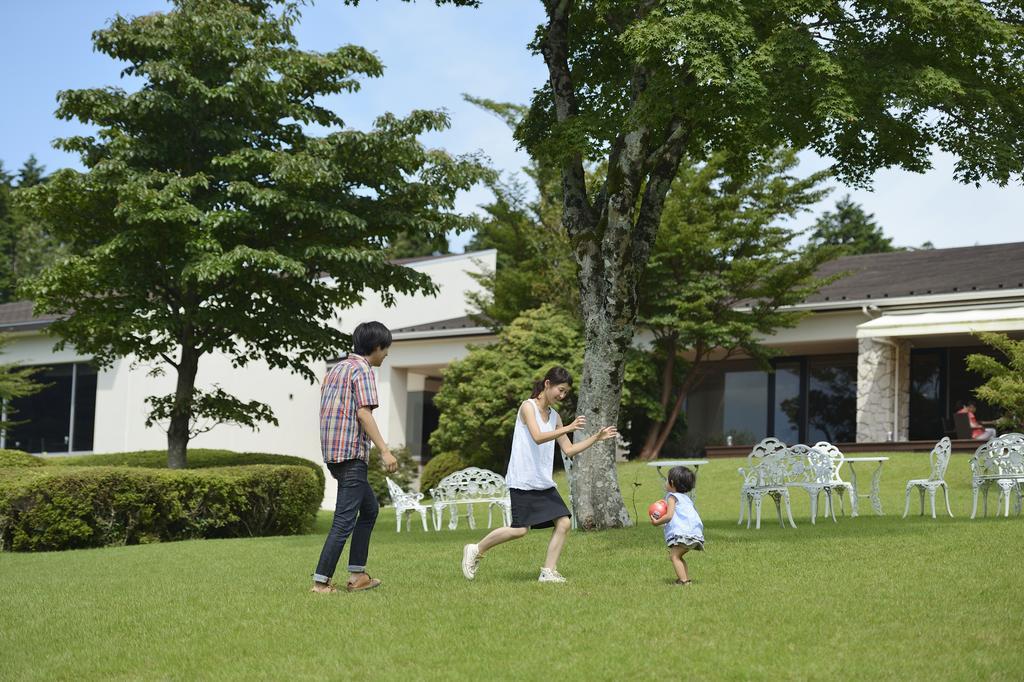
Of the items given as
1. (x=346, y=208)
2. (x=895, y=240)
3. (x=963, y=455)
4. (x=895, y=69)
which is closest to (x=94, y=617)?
(x=895, y=69)

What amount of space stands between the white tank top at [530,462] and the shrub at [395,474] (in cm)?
1810

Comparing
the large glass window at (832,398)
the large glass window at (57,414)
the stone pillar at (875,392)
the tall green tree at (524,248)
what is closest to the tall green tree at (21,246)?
the large glass window at (57,414)

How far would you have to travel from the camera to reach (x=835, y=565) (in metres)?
9.31

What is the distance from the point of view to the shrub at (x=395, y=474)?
2661cm

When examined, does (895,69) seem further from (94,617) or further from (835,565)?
(94,617)

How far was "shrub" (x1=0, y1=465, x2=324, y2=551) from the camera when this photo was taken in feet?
49.0

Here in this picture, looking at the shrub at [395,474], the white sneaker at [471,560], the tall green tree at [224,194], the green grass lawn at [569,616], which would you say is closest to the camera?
the green grass lawn at [569,616]

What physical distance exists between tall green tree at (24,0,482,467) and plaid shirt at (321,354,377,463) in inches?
402

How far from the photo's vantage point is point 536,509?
8.41 m

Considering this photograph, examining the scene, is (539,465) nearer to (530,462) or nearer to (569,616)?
(530,462)

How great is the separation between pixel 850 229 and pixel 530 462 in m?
42.8

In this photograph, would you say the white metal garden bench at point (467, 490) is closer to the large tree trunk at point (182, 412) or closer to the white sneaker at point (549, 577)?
the large tree trunk at point (182, 412)

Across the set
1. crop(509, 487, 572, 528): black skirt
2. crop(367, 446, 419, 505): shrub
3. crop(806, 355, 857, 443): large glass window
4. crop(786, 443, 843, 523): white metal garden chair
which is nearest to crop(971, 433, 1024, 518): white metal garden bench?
crop(786, 443, 843, 523): white metal garden chair

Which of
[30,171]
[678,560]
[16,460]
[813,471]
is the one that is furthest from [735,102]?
[30,171]
